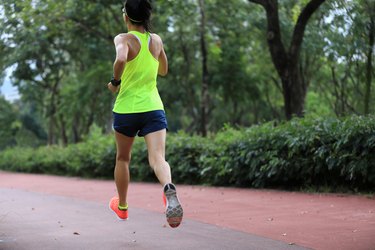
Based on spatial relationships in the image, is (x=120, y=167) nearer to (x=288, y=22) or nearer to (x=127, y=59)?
(x=127, y=59)

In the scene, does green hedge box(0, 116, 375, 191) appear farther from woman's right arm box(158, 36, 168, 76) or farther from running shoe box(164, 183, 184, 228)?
running shoe box(164, 183, 184, 228)

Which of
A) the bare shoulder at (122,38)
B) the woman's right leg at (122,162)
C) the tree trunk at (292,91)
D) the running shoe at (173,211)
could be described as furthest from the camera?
the tree trunk at (292,91)

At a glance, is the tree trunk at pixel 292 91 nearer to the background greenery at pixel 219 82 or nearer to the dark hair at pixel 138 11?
the background greenery at pixel 219 82

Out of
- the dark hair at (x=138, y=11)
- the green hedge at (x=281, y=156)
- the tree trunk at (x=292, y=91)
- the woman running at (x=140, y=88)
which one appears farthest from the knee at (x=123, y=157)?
the tree trunk at (x=292, y=91)

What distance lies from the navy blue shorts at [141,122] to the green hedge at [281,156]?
4429 mm

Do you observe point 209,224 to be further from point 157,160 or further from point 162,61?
point 162,61

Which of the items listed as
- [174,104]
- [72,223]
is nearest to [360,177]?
[72,223]

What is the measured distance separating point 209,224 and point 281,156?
4087mm

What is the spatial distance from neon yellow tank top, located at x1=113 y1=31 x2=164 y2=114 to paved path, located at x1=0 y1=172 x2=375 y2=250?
3.84ft

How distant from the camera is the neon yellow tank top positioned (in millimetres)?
4539

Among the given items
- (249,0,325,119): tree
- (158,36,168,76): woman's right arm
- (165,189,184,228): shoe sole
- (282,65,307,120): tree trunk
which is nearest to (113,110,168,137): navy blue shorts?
(158,36,168,76): woman's right arm

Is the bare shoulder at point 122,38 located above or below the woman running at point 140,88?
above

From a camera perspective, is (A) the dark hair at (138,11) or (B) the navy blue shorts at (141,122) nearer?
(B) the navy blue shorts at (141,122)

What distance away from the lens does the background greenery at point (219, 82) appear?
9.58 metres
